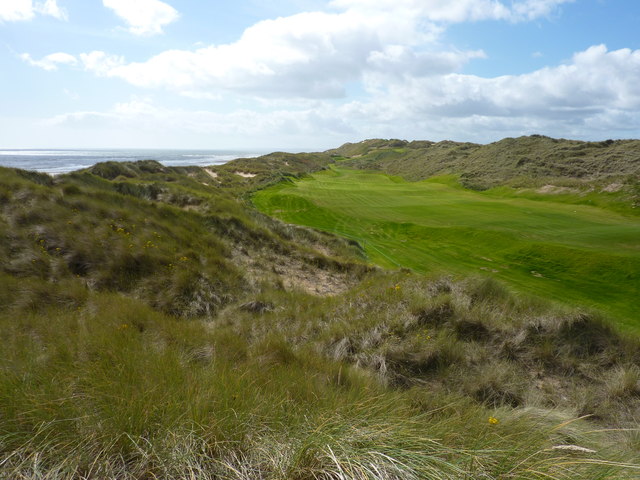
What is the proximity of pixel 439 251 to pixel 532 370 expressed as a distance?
1338cm

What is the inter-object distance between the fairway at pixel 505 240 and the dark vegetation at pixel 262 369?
6767mm

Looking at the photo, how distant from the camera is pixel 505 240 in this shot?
58.4 ft

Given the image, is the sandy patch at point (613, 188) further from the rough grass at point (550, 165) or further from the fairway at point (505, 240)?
the fairway at point (505, 240)

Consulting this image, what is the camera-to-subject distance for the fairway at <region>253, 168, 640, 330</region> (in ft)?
41.1

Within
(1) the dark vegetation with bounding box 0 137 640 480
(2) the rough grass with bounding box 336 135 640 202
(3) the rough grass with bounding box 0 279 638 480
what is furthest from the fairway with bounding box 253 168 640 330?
(3) the rough grass with bounding box 0 279 638 480

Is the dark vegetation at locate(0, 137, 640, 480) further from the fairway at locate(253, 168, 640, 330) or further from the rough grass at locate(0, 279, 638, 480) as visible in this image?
the fairway at locate(253, 168, 640, 330)

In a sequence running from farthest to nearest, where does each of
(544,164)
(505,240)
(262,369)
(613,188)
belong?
(544,164) < (613,188) < (505,240) < (262,369)

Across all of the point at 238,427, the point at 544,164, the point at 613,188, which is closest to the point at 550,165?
the point at 544,164

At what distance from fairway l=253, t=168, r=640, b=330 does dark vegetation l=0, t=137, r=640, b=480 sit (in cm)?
677

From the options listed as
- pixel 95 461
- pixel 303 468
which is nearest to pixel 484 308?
pixel 303 468

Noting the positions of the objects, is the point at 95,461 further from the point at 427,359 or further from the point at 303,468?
the point at 427,359

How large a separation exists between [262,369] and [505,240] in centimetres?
1776

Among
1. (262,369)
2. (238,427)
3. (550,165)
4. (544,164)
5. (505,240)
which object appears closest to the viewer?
(238,427)

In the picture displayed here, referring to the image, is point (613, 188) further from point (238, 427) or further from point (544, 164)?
point (238, 427)
